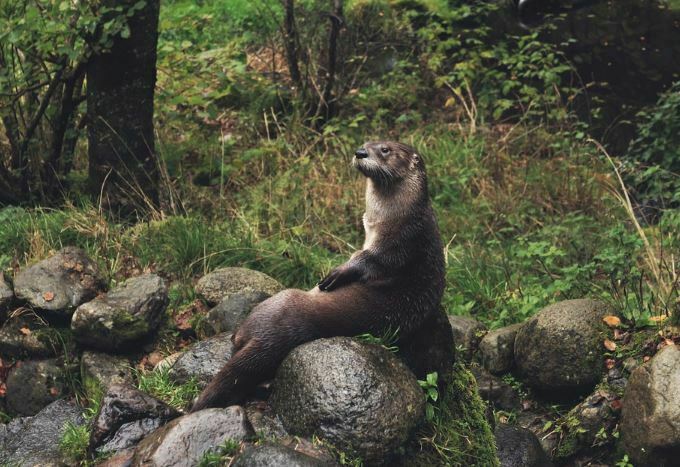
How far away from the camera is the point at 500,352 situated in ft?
21.3

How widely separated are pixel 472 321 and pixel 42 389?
10.5ft

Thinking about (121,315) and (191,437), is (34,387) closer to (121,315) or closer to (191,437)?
(121,315)

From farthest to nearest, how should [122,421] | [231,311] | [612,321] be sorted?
[231,311] < [612,321] < [122,421]

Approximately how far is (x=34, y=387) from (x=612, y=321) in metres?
4.02

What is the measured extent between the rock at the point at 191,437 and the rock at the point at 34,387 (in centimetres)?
231

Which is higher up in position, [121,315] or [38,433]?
[121,315]

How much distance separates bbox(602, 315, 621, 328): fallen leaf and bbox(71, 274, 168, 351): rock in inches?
120

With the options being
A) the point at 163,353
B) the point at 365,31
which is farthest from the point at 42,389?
the point at 365,31

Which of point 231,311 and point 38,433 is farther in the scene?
point 231,311

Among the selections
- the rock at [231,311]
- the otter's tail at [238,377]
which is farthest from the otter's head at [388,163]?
the rock at [231,311]

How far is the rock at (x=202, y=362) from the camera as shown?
5113 millimetres

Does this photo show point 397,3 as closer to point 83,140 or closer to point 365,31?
point 365,31

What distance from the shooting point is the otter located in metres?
4.59

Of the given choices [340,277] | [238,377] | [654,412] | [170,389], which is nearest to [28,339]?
[170,389]
